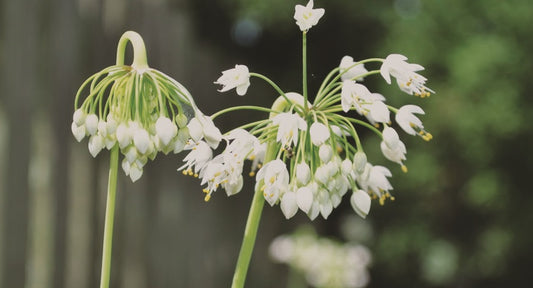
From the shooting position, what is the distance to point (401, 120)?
0.98 m

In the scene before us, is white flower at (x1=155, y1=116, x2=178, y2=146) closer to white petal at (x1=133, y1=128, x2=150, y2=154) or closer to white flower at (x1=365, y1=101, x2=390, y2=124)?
Result: white petal at (x1=133, y1=128, x2=150, y2=154)

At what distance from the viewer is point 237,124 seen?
543 centimetres

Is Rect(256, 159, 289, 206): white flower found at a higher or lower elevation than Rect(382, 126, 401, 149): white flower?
lower

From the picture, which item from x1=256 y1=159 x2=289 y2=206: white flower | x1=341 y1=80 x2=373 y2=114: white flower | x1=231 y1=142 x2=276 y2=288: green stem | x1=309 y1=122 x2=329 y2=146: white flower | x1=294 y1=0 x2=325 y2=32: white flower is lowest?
x1=231 y1=142 x2=276 y2=288: green stem

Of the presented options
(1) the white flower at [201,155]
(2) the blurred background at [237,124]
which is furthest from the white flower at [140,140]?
(2) the blurred background at [237,124]

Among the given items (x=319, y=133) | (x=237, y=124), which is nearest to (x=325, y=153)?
(x=319, y=133)

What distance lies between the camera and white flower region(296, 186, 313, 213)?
0.86m

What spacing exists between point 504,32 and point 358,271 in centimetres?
248

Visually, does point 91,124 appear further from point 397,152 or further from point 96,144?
point 397,152

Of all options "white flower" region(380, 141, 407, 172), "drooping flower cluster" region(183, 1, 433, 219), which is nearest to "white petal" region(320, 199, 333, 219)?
"drooping flower cluster" region(183, 1, 433, 219)

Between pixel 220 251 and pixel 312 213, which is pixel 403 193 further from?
pixel 312 213

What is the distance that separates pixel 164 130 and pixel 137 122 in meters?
0.04

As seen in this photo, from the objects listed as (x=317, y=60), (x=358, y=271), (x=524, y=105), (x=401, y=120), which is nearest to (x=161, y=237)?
(x=358, y=271)

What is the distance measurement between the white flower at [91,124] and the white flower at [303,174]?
0.26 meters
